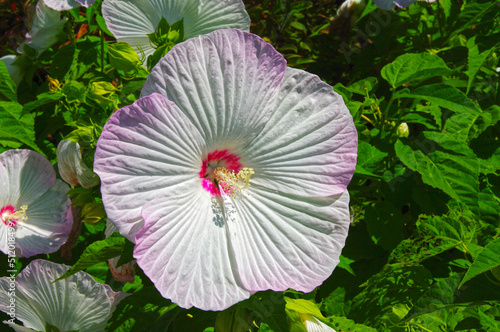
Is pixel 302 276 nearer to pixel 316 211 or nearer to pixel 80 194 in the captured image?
pixel 316 211

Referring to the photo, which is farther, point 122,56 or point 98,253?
point 122,56

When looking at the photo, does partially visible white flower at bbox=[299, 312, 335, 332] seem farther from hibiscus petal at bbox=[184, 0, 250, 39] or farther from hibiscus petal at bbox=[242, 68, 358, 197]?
hibiscus petal at bbox=[184, 0, 250, 39]

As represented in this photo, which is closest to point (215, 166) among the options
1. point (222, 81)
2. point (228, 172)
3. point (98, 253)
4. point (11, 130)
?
point (228, 172)

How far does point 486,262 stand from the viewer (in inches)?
40.9

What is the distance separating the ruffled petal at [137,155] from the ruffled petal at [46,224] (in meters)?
0.71

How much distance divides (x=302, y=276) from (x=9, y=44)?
2.36 meters

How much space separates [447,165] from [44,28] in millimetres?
1682

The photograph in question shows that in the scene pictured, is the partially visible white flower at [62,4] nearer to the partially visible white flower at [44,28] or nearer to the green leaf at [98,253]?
the partially visible white flower at [44,28]

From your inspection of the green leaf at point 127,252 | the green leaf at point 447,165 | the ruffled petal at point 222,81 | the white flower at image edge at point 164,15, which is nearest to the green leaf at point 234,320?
the green leaf at point 127,252

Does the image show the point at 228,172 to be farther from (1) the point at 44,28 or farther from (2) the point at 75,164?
(1) the point at 44,28

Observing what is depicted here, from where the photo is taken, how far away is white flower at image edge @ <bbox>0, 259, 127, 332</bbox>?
4.77 ft

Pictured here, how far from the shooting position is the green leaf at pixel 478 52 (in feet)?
5.06

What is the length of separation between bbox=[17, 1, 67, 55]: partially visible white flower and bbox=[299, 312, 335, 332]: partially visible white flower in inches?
61.9

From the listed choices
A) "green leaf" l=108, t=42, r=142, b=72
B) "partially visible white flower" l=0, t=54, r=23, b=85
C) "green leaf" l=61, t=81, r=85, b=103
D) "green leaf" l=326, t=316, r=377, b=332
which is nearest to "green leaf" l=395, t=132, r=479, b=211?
"green leaf" l=326, t=316, r=377, b=332
